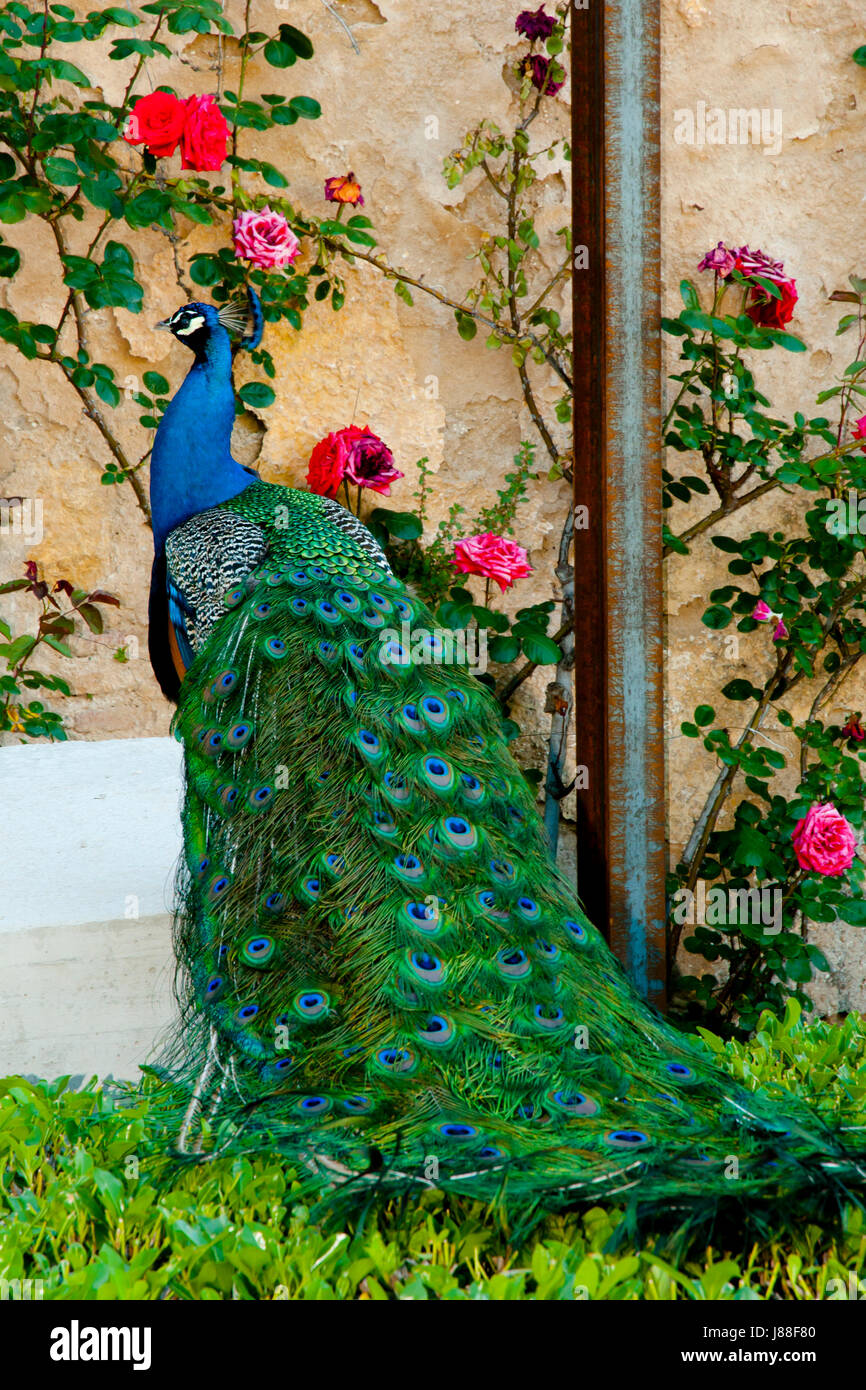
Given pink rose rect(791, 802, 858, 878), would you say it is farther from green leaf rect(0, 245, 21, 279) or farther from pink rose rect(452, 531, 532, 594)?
green leaf rect(0, 245, 21, 279)

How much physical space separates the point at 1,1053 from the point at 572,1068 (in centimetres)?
101

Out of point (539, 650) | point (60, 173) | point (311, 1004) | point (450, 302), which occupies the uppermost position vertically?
point (60, 173)

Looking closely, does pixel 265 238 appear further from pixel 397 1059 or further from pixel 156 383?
pixel 397 1059

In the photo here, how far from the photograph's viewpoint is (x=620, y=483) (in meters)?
2.04

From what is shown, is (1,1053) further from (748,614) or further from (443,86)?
(443,86)

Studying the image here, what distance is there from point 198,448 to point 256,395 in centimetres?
41

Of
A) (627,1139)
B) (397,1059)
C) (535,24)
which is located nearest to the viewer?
(627,1139)

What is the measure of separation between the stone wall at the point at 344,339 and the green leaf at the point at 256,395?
0.13 meters

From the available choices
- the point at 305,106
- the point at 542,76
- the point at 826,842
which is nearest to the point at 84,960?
the point at 826,842

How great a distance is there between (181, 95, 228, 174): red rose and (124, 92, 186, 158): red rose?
21mm

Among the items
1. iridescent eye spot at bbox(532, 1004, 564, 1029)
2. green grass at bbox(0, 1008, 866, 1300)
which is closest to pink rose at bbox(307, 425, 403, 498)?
iridescent eye spot at bbox(532, 1004, 564, 1029)

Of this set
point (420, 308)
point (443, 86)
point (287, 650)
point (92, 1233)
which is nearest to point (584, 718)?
point (287, 650)

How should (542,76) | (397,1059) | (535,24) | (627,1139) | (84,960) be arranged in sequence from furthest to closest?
(542,76) → (535,24) → (84,960) → (397,1059) → (627,1139)

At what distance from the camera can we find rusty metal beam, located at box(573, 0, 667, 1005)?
194cm
